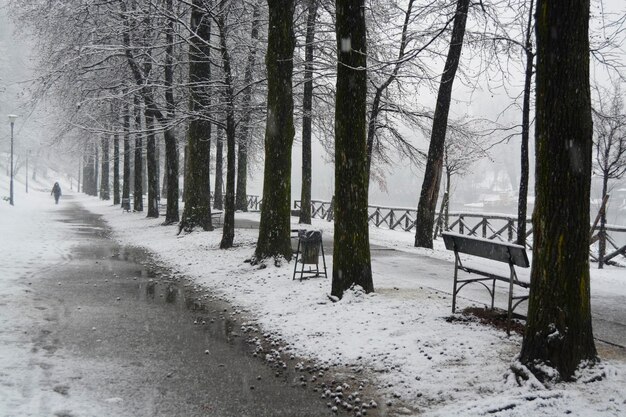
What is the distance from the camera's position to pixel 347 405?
4.12m

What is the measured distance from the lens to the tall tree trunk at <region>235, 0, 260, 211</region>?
12.6 m

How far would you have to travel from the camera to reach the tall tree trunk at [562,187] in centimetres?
402

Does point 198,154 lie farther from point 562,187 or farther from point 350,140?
point 562,187

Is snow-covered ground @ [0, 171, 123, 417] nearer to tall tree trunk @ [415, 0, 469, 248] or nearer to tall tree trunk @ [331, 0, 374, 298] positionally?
tall tree trunk @ [331, 0, 374, 298]

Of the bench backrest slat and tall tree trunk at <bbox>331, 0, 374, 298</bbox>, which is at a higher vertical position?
tall tree trunk at <bbox>331, 0, 374, 298</bbox>

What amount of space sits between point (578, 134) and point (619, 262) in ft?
33.1

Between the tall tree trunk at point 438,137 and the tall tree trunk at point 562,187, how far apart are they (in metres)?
9.43

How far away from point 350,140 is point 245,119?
8.06 metres

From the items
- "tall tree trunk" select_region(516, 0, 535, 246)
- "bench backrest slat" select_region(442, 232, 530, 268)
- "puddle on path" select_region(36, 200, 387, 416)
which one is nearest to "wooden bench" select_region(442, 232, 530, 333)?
"bench backrest slat" select_region(442, 232, 530, 268)

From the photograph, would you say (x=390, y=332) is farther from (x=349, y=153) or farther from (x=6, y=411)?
(x=6, y=411)

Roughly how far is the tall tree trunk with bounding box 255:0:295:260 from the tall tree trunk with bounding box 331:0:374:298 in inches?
109

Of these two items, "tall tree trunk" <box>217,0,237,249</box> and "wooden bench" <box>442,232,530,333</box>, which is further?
"tall tree trunk" <box>217,0,237,249</box>

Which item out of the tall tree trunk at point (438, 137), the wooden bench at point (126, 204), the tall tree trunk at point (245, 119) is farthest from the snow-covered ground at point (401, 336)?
the wooden bench at point (126, 204)

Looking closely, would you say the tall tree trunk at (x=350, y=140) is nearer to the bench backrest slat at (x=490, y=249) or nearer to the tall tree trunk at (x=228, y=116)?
the bench backrest slat at (x=490, y=249)
